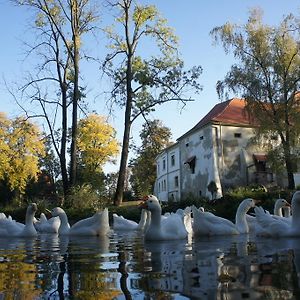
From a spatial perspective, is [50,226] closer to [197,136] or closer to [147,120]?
[147,120]

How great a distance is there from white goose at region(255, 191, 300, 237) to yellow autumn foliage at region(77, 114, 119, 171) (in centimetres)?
5256

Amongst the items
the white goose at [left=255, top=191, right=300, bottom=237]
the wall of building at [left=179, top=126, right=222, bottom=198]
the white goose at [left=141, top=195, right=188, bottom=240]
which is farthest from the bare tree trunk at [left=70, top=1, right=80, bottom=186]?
the white goose at [left=255, top=191, right=300, bottom=237]

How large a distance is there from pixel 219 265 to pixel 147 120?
2654cm

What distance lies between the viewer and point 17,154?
4469cm


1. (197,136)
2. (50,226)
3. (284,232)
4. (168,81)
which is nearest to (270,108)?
(168,81)

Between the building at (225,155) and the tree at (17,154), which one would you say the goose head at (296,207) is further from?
the tree at (17,154)

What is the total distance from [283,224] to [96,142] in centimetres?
5499

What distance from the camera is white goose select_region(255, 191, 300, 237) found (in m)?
8.71

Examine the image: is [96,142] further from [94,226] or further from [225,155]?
[94,226]

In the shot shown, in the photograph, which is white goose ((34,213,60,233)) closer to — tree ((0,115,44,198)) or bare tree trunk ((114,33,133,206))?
bare tree trunk ((114,33,133,206))

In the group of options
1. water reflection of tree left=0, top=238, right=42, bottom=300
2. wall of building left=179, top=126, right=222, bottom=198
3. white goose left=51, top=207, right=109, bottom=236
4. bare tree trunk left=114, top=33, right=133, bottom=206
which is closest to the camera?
water reflection of tree left=0, top=238, right=42, bottom=300

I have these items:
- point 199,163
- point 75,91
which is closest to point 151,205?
point 75,91

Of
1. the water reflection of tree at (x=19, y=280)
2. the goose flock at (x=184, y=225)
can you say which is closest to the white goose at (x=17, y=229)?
the goose flock at (x=184, y=225)

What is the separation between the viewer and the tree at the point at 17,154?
46.3m
